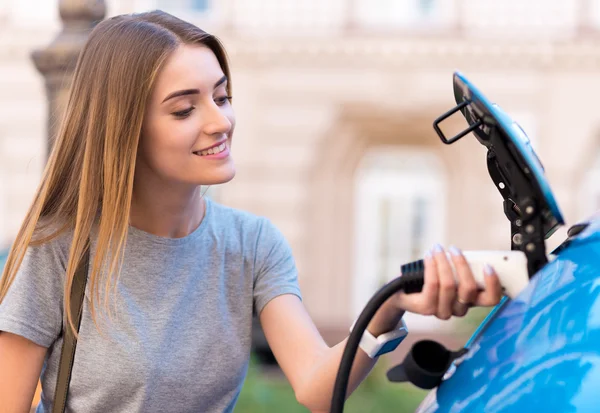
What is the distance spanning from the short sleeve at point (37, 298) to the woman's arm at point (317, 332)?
0.37 metres

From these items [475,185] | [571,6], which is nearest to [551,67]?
[571,6]

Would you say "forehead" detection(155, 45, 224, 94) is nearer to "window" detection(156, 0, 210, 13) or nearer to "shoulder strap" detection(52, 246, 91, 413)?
"shoulder strap" detection(52, 246, 91, 413)

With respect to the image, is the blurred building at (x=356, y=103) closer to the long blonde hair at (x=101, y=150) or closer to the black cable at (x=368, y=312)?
the long blonde hair at (x=101, y=150)

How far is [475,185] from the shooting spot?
11.4 meters

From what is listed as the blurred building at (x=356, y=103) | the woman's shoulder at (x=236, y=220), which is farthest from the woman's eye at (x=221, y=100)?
the blurred building at (x=356, y=103)

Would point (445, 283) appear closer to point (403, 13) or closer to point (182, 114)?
point (182, 114)

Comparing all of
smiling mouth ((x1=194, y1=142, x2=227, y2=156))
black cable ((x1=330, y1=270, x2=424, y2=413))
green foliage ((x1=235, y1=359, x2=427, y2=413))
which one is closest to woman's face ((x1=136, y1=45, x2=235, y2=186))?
smiling mouth ((x1=194, y1=142, x2=227, y2=156))

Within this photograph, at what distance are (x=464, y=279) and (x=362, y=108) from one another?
10.3 meters

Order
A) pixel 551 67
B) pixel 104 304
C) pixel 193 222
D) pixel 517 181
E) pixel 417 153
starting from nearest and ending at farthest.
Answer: pixel 517 181, pixel 104 304, pixel 193 222, pixel 551 67, pixel 417 153

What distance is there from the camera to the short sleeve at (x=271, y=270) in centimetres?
177

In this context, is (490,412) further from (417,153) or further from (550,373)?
(417,153)

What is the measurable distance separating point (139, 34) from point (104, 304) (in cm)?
47

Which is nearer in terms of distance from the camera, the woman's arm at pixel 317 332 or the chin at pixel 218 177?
the woman's arm at pixel 317 332

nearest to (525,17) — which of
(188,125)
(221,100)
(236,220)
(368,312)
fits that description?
(236,220)
